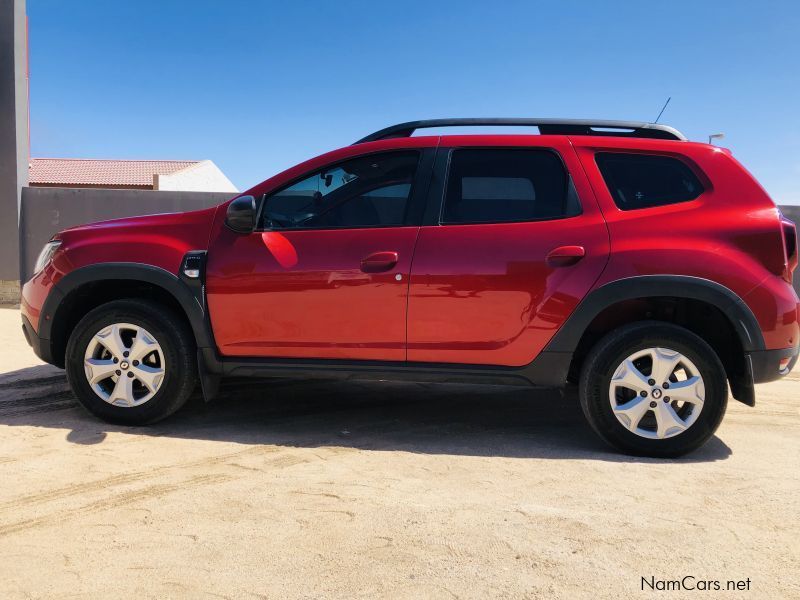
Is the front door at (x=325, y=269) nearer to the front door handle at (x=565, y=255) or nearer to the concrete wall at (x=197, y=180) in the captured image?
the front door handle at (x=565, y=255)

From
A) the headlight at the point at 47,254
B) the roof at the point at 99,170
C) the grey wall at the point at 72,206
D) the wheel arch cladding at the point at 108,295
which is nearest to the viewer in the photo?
the wheel arch cladding at the point at 108,295

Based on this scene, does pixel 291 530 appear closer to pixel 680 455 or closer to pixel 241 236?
pixel 241 236

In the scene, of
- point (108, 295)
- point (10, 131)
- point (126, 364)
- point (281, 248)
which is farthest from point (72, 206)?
point (281, 248)

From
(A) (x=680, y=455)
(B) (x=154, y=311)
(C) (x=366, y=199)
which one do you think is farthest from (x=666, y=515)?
(B) (x=154, y=311)

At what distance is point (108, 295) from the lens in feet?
13.8

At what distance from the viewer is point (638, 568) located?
231cm

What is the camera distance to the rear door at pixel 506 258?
11.4 feet

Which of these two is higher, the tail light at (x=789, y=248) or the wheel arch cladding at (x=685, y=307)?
the tail light at (x=789, y=248)

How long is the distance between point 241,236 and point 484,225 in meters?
1.42

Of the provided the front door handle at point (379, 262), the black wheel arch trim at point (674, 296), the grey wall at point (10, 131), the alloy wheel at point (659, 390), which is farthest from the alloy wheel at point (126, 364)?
the grey wall at point (10, 131)

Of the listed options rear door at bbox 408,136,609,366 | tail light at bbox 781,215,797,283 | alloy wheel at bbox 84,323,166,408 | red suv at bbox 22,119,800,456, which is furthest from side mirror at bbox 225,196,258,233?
tail light at bbox 781,215,797,283

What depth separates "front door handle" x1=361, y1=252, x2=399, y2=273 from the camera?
11.8 ft

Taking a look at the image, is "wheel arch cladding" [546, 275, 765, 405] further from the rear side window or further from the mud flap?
the mud flap

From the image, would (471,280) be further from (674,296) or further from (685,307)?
(685,307)
